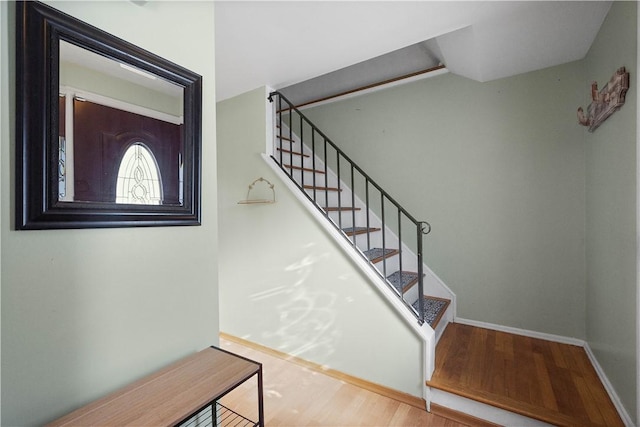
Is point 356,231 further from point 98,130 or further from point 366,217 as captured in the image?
point 98,130

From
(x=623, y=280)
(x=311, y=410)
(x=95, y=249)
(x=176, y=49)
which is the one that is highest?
(x=176, y=49)

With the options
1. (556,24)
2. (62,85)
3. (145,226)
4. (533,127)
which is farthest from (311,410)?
(556,24)

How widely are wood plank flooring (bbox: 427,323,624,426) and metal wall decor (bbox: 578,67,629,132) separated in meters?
1.61

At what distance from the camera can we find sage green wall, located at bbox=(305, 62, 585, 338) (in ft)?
7.10

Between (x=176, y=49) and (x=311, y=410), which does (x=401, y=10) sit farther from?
(x=311, y=410)

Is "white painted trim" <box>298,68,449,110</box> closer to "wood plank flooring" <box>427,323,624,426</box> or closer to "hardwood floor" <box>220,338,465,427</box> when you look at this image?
"wood plank flooring" <box>427,323,624,426</box>

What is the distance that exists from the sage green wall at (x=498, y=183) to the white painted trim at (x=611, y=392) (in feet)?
0.96

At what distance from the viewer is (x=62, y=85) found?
2.82 ft

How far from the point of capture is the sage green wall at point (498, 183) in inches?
85.2

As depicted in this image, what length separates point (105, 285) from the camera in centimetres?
97

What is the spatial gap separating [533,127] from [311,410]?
2.70 meters

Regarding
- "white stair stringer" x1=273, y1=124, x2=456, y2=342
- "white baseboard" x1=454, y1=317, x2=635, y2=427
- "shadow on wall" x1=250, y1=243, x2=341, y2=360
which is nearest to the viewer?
"white baseboard" x1=454, y1=317, x2=635, y2=427

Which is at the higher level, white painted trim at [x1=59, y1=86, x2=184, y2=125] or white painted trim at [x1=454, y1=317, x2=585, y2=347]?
white painted trim at [x1=59, y1=86, x2=184, y2=125]

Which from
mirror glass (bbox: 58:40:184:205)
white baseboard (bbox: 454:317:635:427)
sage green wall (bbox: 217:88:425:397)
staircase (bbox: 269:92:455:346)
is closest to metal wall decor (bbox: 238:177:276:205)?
sage green wall (bbox: 217:88:425:397)
